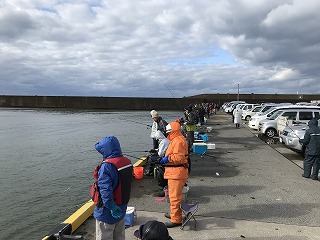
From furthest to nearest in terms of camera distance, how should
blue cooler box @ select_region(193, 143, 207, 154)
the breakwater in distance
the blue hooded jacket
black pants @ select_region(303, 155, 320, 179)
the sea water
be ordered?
the breakwater in distance
blue cooler box @ select_region(193, 143, 207, 154)
black pants @ select_region(303, 155, 320, 179)
the sea water
the blue hooded jacket

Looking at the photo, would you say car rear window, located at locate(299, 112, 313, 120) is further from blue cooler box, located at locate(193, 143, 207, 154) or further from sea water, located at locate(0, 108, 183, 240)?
sea water, located at locate(0, 108, 183, 240)

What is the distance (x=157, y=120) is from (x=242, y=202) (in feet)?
12.8

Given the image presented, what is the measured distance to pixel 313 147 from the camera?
339 inches

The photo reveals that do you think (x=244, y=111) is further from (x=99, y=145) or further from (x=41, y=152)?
(x=99, y=145)

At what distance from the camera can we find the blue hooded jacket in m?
3.71

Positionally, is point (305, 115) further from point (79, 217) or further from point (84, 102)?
point (84, 102)

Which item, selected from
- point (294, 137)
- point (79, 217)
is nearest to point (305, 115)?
point (294, 137)

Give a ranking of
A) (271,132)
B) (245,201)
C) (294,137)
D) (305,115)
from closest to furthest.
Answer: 1. (245,201)
2. (294,137)
3. (305,115)
4. (271,132)

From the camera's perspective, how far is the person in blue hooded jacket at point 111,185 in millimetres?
3723

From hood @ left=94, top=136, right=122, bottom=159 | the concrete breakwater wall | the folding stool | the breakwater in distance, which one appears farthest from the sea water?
the concrete breakwater wall

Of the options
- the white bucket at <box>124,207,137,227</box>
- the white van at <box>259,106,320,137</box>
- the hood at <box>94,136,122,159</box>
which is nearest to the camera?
the hood at <box>94,136,122,159</box>

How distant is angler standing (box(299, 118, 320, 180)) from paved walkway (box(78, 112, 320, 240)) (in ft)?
1.21

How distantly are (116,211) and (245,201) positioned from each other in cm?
399

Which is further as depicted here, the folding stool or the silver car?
the silver car
